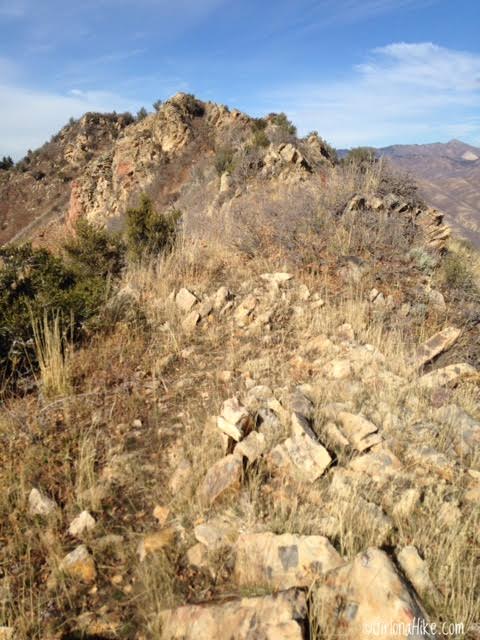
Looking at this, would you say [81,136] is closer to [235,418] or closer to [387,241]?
[387,241]

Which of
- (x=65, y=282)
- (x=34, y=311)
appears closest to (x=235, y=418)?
(x=34, y=311)

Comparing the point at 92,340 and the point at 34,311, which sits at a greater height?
the point at 34,311

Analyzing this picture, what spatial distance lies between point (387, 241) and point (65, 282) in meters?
4.29

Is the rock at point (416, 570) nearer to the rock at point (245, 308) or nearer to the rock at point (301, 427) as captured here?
the rock at point (301, 427)

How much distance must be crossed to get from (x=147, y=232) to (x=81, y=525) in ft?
19.2

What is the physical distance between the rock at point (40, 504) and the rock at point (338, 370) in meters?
2.16

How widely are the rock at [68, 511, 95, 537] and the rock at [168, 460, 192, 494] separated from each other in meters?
0.46

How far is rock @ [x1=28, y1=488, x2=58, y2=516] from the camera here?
2.15m

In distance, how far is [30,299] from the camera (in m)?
3.96

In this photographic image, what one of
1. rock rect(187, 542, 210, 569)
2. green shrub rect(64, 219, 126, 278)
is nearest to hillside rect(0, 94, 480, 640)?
rock rect(187, 542, 210, 569)

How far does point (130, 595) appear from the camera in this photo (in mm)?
1759

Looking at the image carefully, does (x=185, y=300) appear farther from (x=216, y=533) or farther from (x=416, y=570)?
(x=416, y=570)

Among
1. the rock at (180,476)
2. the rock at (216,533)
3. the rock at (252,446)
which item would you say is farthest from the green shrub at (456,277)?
the rock at (216,533)

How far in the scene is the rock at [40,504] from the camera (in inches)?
84.5
